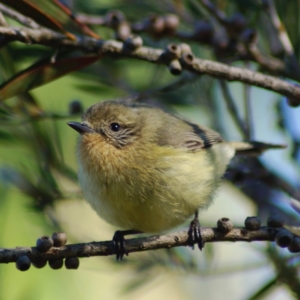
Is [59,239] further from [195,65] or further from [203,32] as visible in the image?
[203,32]

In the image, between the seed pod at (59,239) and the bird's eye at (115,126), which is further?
the bird's eye at (115,126)

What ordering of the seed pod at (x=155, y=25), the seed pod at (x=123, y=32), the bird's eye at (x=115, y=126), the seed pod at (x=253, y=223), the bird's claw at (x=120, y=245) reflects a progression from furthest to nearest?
the bird's eye at (x=115, y=126), the seed pod at (x=155, y=25), the seed pod at (x=123, y=32), the bird's claw at (x=120, y=245), the seed pod at (x=253, y=223)

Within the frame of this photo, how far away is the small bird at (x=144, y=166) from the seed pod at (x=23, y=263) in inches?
24.7

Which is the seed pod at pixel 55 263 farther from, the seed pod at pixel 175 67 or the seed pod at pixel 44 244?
the seed pod at pixel 175 67

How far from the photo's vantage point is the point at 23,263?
1.82m

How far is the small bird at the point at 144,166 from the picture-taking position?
2814 mm

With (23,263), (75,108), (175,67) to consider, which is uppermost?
(75,108)

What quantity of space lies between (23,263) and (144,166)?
1203 millimetres

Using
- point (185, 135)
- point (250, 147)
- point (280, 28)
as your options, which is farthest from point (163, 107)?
point (280, 28)

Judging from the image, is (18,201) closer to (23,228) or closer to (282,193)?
(23,228)

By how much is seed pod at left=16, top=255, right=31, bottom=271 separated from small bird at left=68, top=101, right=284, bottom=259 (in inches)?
24.7

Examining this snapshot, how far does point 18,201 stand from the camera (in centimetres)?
308

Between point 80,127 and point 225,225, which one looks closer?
point 225,225

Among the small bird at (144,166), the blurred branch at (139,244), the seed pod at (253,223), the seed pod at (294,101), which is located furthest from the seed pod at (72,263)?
the seed pod at (294,101)
